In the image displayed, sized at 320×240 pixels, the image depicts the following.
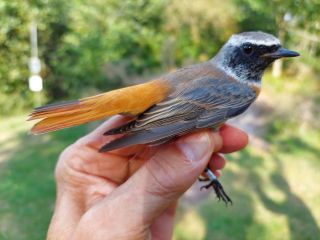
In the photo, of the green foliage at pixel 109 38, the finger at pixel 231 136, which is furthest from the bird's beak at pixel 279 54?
the green foliage at pixel 109 38

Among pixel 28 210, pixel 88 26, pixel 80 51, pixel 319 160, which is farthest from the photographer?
pixel 88 26

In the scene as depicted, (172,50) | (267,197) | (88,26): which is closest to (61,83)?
(88,26)

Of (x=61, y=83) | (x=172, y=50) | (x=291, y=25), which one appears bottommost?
(x=61, y=83)

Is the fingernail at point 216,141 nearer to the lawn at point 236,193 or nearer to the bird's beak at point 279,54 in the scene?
the bird's beak at point 279,54

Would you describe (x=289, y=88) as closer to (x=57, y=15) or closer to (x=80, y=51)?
(x=80, y=51)

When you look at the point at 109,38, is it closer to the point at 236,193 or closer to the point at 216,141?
the point at 236,193

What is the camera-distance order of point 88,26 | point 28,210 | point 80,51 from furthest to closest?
point 88,26 < point 80,51 < point 28,210

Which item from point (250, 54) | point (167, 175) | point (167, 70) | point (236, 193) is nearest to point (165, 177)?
point (167, 175)
